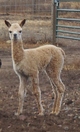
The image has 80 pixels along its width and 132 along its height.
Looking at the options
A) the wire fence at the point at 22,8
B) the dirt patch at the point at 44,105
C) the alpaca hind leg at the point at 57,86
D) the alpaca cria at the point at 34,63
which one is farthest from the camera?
the wire fence at the point at 22,8

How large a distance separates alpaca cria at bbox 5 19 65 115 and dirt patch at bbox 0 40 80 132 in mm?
246

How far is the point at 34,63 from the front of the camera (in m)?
6.39

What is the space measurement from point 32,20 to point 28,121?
13.7 metres

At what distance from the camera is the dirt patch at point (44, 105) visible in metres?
5.96

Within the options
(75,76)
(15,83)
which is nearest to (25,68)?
(15,83)

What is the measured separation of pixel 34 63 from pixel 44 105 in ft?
3.96

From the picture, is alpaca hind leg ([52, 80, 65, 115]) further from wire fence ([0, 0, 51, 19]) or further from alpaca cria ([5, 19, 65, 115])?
wire fence ([0, 0, 51, 19])

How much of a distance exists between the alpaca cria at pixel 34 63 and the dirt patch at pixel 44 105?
246 millimetres

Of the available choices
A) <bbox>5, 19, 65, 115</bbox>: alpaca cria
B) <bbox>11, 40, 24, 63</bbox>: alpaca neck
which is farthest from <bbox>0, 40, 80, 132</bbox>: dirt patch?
<bbox>11, 40, 24, 63</bbox>: alpaca neck

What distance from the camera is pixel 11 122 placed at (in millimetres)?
6137

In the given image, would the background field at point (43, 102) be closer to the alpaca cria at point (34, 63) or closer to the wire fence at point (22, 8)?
the alpaca cria at point (34, 63)

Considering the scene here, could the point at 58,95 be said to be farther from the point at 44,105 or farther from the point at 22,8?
the point at 22,8

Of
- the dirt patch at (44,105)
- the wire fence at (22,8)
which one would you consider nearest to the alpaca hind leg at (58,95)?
the dirt patch at (44,105)

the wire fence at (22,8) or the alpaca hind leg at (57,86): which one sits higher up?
the alpaca hind leg at (57,86)
